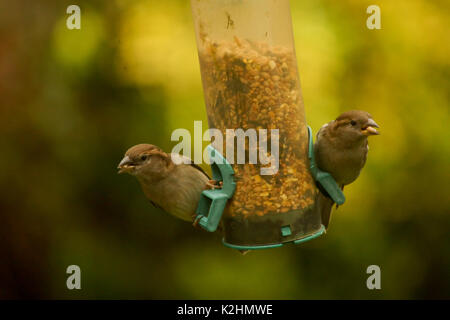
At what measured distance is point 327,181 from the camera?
104 inches

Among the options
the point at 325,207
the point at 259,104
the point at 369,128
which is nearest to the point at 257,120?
the point at 259,104

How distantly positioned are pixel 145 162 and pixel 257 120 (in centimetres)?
58

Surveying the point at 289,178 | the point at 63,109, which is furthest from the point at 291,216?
the point at 63,109

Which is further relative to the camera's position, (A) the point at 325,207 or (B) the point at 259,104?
(A) the point at 325,207

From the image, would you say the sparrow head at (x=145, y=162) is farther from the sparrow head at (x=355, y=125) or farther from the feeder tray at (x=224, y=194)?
the sparrow head at (x=355, y=125)

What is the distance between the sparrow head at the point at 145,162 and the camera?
Answer: 8.62ft

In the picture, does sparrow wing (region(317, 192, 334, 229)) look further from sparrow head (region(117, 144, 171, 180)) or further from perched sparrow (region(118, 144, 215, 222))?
sparrow head (region(117, 144, 171, 180))

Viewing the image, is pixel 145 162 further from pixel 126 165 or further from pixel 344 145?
pixel 344 145

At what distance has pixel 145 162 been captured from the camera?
2.68 m

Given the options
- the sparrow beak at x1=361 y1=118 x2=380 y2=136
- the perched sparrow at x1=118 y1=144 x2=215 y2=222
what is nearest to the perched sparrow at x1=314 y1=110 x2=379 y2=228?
the sparrow beak at x1=361 y1=118 x2=380 y2=136

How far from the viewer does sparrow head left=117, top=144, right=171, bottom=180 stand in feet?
8.62

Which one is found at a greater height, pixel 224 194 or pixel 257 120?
pixel 257 120

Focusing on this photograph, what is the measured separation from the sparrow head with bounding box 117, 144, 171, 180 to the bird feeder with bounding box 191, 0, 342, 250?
0.85 feet

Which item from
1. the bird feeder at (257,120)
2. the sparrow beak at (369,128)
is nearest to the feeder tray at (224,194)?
the bird feeder at (257,120)
